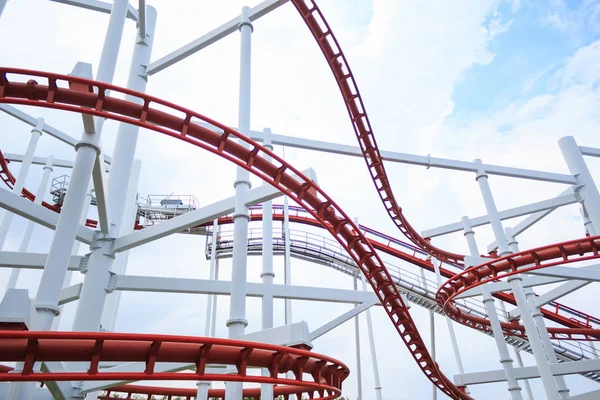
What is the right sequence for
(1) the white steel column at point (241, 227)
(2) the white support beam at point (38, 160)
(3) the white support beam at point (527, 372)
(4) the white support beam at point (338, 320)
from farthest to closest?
1. (2) the white support beam at point (38, 160)
2. (3) the white support beam at point (527, 372)
3. (4) the white support beam at point (338, 320)
4. (1) the white steel column at point (241, 227)

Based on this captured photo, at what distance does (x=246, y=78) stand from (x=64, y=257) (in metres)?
3.21

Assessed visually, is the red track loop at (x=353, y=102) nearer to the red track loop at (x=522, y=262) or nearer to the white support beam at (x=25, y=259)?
the red track loop at (x=522, y=262)

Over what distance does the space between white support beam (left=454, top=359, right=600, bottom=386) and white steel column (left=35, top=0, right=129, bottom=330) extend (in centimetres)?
717

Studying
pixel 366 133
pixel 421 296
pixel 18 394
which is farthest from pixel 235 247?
pixel 421 296

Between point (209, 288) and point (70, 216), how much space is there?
1.49 metres

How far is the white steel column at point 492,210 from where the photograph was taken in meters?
7.56

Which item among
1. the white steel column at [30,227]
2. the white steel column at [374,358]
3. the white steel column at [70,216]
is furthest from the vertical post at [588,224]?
the white steel column at [30,227]

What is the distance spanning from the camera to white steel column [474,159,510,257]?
24.8 feet

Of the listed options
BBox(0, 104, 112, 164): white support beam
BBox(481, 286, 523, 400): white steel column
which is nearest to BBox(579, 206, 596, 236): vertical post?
BBox(481, 286, 523, 400): white steel column

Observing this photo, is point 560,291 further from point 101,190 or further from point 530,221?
point 101,190

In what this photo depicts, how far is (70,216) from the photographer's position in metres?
3.84

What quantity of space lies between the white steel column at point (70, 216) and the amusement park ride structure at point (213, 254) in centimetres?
1

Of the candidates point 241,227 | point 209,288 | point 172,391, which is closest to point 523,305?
point 241,227

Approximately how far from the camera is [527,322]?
678 cm
